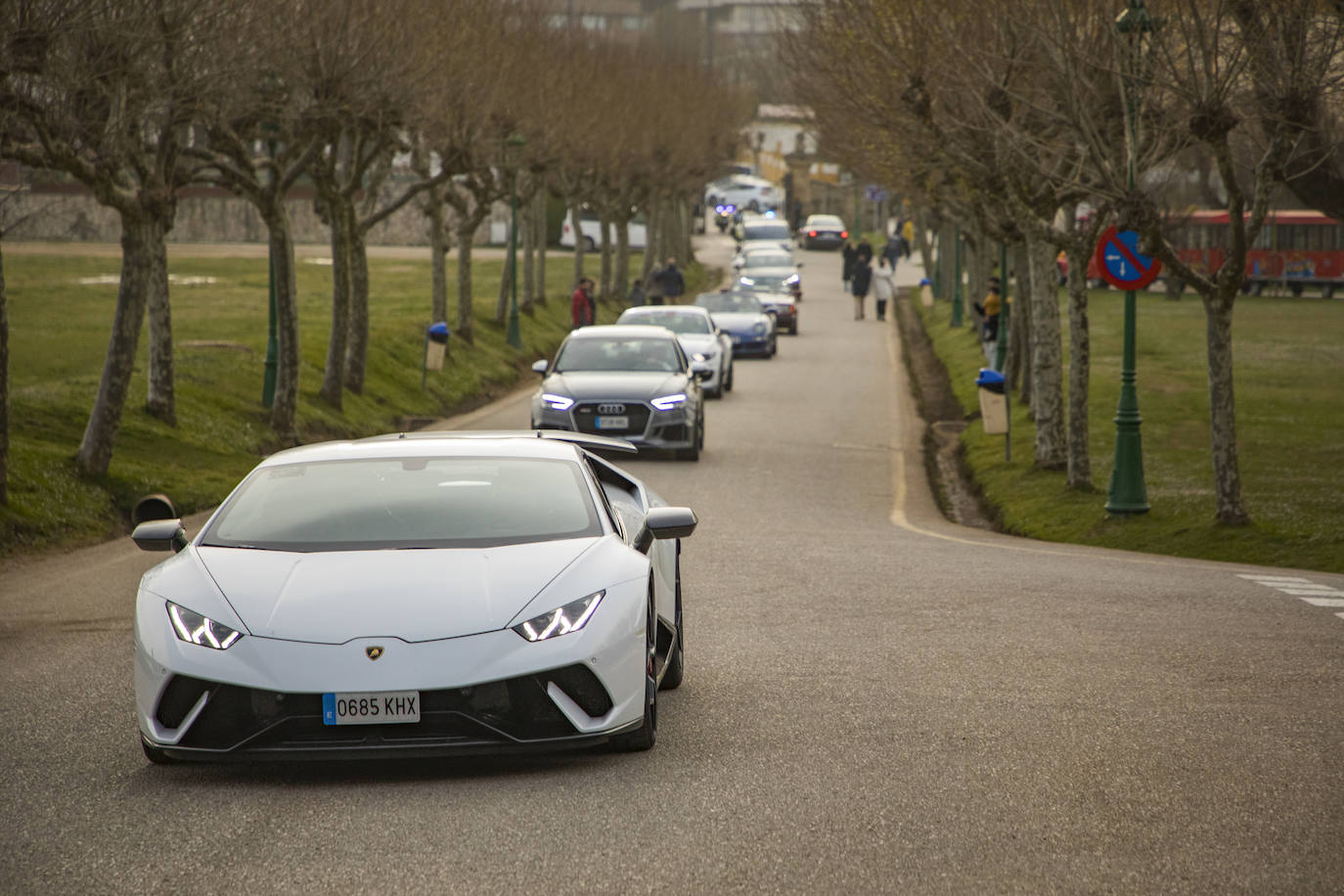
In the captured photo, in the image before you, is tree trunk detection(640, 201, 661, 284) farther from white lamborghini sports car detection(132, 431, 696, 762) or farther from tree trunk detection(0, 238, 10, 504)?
white lamborghini sports car detection(132, 431, 696, 762)

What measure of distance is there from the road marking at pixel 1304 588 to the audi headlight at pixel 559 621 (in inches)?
262

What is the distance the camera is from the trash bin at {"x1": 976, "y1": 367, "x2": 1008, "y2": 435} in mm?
24094

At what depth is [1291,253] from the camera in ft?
231

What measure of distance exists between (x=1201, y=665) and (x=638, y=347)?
1582 cm

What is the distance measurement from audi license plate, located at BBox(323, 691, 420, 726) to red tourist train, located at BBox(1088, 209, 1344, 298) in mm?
65231

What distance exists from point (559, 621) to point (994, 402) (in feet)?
60.6

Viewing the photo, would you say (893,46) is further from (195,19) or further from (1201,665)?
(1201,665)

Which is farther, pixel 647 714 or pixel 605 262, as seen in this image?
pixel 605 262

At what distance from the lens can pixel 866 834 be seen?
18.7 ft

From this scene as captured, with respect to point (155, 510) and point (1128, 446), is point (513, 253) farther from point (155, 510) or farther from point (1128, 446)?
point (155, 510)

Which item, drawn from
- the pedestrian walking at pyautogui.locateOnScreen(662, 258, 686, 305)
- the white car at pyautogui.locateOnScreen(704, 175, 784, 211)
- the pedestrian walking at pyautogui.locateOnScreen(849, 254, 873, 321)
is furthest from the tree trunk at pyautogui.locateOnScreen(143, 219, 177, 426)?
the white car at pyautogui.locateOnScreen(704, 175, 784, 211)

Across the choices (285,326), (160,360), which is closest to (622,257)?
(285,326)

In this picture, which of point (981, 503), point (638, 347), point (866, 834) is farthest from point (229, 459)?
point (866, 834)

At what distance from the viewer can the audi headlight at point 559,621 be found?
6.36 metres
